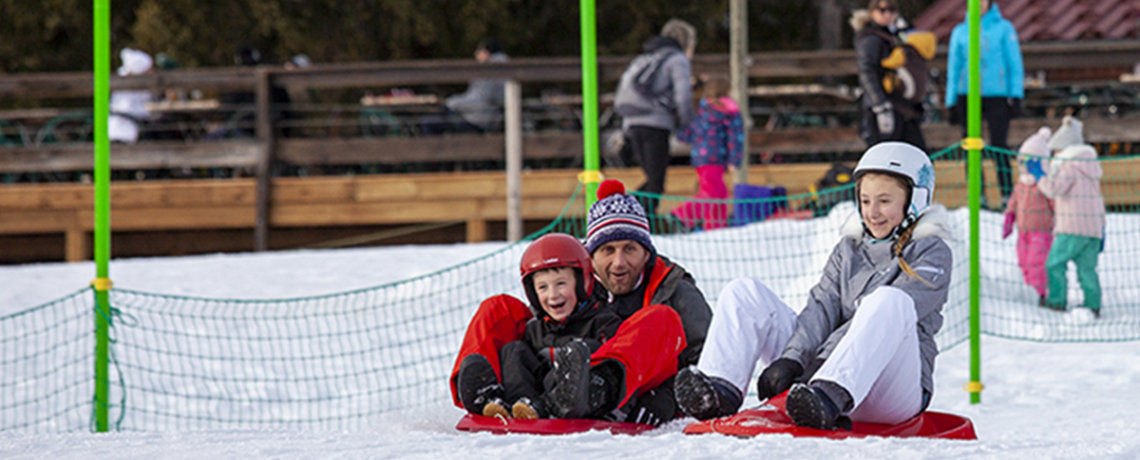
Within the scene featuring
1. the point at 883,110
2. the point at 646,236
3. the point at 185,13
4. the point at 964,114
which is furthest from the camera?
the point at 185,13

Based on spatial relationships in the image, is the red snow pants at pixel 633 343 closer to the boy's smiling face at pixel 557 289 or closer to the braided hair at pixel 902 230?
the boy's smiling face at pixel 557 289

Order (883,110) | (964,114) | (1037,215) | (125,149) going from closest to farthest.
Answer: (1037,215), (883,110), (964,114), (125,149)

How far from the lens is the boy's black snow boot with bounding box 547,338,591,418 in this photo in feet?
11.0

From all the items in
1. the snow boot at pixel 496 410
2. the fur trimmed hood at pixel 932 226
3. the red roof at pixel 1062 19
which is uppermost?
the red roof at pixel 1062 19

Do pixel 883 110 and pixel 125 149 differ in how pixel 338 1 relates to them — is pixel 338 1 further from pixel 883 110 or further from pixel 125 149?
pixel 883 110

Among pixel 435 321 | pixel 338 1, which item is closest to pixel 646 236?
pixel 435 321

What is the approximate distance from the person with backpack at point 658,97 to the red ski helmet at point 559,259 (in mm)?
3929

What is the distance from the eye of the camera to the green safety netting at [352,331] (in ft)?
17.8

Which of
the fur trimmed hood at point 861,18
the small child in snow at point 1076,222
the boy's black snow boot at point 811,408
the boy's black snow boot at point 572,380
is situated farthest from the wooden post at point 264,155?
the boy's black snow boot at point 811,408

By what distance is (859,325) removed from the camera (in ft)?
10.1

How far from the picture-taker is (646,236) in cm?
383

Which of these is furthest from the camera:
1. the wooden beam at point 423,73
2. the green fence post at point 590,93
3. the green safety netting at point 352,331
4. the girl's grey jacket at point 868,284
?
the wooden beam at point 423,73

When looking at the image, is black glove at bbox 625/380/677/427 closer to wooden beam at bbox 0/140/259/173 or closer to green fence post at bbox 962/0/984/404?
green fence post at bbox 962/0/984/404

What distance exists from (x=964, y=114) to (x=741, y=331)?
446cm
